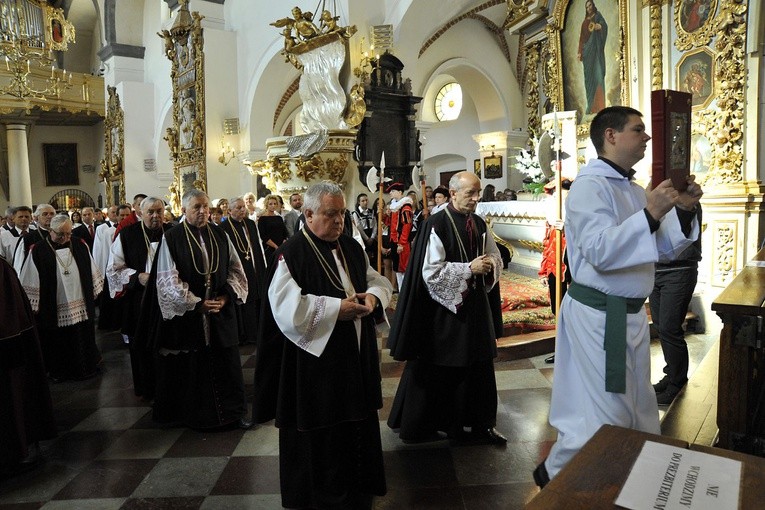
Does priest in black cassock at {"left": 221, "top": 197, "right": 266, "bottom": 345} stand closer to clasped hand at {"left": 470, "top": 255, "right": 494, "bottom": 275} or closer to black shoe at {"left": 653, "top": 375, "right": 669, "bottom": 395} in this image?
clasped hand at {"left": 470, "top": 255, "right": 494, "bottom": 275}

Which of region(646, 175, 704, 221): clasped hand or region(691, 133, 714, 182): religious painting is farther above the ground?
region(691, 133, 714, 182): religious painting

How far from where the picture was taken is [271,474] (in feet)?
11.5

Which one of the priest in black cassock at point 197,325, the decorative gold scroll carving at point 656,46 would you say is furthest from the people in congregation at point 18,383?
the decorative gold scroll carving at point 656,46

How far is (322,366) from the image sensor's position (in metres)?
2.91

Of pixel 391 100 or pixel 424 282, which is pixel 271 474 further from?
pixel 391 100

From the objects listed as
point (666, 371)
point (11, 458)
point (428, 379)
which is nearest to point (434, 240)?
point (428, 379)

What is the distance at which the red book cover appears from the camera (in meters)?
2.06

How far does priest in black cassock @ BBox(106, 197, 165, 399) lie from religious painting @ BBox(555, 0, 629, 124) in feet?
20.7

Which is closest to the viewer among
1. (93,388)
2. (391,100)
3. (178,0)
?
(93,388)

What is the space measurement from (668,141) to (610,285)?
0.61m

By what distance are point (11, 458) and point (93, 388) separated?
6.17 ft

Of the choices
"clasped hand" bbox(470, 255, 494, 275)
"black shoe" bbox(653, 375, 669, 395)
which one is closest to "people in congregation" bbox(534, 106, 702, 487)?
"clasped hand" bbox(470, 255, 494, 275)

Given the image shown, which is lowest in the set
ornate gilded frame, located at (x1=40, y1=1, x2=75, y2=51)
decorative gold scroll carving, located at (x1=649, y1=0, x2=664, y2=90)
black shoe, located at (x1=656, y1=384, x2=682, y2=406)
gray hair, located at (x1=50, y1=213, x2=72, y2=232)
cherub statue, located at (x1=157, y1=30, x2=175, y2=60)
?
black shoe, located at (x1=656, y1=384, x2=682, y2=406)

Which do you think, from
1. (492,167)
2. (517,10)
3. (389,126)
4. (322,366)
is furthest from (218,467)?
(492,167)
